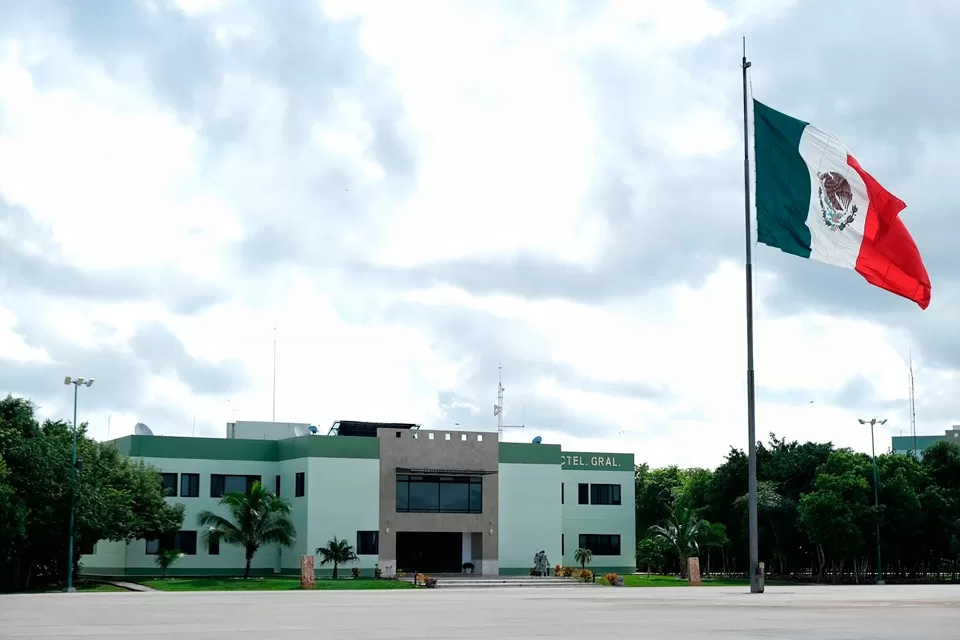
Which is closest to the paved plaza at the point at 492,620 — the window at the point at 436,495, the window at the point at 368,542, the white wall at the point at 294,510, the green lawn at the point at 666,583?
the green lawn at the point at 666,583

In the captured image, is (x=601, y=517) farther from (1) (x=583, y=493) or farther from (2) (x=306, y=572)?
(2) (x=306, y=572)

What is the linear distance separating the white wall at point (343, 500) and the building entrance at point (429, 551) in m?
2.19

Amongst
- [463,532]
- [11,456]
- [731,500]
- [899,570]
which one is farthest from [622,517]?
[11,456]

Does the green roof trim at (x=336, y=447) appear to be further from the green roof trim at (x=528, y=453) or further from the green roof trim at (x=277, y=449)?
the green roof trim at (x=528, y=453)

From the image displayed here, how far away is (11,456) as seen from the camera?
50.6 meters

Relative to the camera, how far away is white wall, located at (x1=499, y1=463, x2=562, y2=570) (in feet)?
222

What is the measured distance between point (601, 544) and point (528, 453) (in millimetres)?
7995

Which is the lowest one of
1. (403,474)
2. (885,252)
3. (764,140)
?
(403,474)

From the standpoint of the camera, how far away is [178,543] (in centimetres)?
6481

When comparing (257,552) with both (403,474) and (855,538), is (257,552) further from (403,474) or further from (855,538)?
(855,538)

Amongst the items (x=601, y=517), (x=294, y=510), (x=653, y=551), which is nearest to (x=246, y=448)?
(x=294, y=510)

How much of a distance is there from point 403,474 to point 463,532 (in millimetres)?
4654

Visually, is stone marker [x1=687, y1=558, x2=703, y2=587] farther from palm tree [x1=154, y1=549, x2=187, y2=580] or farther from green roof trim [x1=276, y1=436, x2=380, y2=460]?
palm tree [x1=154, y1=549, x2=187, y2=580]

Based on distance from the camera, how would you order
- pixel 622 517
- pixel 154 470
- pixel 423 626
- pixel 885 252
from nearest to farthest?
pixel 423 626 → pixel 885 252 → pixel 154 470 → pixel 622 517
